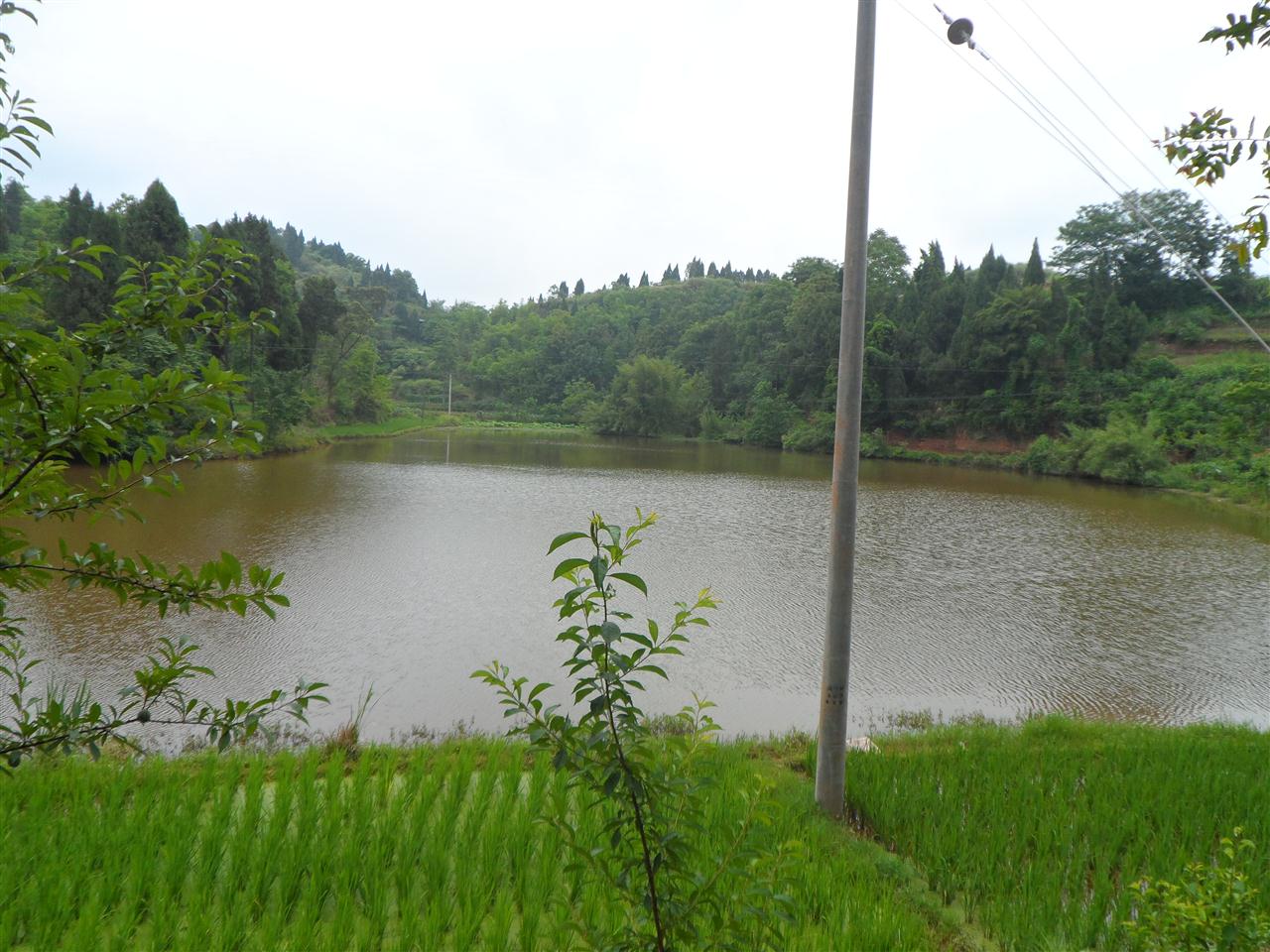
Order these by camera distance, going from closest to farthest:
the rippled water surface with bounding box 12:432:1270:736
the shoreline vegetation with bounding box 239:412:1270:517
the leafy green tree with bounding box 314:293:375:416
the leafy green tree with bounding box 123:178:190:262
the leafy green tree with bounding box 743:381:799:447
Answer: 1. the rippled water surface with bounding box 12:432:1270:736
2. the leafy green tree with bounding box 123:178:190:262
3. the shoreline vegetation with bounding box 239:412:1270:517
4. the leafy green tree with bounding box 314:293:375:416
5. the leafy green tree with bounding box 743:381:799:447

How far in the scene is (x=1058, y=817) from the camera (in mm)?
3467

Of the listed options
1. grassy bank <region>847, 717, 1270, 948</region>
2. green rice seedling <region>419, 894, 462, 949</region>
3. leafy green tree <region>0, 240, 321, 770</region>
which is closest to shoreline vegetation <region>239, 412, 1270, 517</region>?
grassy bank <region>847, 717, 1270, 948</region>

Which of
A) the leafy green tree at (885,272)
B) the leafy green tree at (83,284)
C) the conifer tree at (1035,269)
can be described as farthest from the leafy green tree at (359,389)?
the conifer tree at (1035,269)

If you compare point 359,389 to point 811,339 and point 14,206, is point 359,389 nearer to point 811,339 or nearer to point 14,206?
point 14,206

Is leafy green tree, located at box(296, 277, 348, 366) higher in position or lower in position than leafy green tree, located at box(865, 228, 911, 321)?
lower

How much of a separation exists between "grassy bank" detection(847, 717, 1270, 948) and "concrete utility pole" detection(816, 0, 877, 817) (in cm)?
49

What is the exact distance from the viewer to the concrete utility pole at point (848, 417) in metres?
3.55

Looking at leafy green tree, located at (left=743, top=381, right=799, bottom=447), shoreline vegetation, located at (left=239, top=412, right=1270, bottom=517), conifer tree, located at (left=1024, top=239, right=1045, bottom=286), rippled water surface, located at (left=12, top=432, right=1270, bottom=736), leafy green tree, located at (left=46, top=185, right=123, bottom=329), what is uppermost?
conifer tree, located at (left=1024, top=239, right=1045, bottom=286)

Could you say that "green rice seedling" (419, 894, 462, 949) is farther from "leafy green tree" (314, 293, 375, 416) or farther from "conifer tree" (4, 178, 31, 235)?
"conifer tree" (4, 178, 31, 235)

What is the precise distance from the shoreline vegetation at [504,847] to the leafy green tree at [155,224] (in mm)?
21794

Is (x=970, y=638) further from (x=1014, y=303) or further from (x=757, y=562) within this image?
(x=1014, y=303)

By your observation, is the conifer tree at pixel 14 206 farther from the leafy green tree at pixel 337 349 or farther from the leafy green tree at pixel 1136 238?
the leafy green tree at pixel 1136 238

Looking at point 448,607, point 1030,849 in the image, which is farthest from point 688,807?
point 448,607

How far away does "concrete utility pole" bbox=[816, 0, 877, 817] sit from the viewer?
3.55 metres
